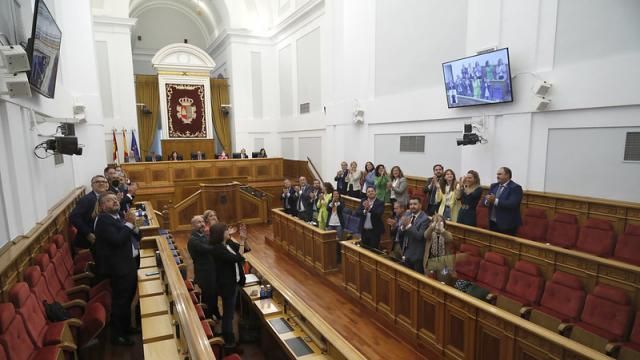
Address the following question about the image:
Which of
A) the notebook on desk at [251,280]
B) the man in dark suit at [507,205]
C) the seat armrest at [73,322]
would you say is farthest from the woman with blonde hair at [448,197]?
the seat armrest at [73,322]

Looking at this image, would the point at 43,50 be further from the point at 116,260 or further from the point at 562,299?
the point at 562,299

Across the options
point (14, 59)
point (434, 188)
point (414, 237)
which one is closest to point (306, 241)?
point (434, 188)

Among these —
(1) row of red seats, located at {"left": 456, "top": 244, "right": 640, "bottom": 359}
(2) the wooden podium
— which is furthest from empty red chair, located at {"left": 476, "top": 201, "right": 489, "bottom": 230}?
(2) the wooden podium

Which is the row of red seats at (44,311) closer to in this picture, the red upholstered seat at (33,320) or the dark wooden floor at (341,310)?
the red upholstered seat at (33,320)

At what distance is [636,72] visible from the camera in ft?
13.6

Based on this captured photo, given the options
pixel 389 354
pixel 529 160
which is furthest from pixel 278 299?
pixel 529 160

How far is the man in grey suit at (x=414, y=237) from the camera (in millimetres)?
3873

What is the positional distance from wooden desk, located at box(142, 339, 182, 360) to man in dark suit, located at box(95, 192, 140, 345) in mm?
809

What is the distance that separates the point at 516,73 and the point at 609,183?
1.94 metres

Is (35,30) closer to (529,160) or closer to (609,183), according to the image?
(529,160)

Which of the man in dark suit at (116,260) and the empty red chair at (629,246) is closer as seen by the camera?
the man in dark suit at (116,260)

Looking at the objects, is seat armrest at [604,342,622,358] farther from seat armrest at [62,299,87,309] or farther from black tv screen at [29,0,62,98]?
black tv screen at [29,0,62,98]

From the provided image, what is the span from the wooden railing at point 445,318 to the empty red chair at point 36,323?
2887 millimetres

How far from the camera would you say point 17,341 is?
215 centimetres
